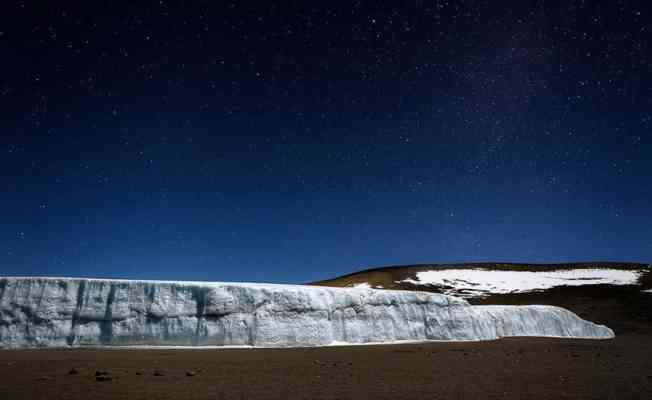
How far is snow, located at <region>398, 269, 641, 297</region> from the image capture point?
44.2m

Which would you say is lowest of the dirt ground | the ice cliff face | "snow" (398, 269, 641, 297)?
the dirt ground

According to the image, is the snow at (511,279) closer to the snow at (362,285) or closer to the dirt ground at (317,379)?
the snow at (362,285)

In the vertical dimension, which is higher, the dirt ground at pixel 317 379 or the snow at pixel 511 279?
the snow at pixel 511 279

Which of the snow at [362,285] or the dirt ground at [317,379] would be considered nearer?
the dirt ground at [317,379]

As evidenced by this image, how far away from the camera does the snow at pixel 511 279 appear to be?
44.2 m

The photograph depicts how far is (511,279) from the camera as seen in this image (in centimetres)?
4750

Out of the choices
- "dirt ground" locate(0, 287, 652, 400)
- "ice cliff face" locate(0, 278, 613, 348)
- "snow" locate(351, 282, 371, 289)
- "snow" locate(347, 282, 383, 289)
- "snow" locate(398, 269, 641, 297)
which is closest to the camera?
"dirt ground" locate(0, 287, 652, 400)

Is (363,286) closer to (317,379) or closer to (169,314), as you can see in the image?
(169,314)

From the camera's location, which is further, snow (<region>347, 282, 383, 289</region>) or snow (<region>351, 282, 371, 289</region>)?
snow (<region>351, 282, 371, 289</region>)

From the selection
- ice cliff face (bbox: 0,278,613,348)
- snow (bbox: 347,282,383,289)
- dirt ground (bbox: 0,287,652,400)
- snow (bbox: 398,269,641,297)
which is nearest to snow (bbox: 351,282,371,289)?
snow (bbox: 347,282,383,289)

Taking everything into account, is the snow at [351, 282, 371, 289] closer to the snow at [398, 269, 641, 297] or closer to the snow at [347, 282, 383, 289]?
the snow at [347, 282, 383, 289]

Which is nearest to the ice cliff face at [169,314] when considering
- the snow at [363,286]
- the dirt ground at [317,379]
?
the dirt ground at [317,379]

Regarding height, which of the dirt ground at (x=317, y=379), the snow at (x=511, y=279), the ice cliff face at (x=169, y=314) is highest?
the snow at (x=511, y=279)

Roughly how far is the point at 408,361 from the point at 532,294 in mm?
36213
